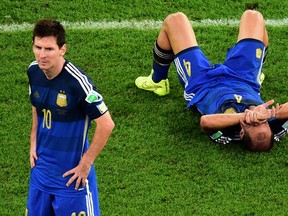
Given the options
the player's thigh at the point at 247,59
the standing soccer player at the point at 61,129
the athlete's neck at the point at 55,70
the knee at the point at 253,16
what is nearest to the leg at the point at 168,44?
the player's thigh at the point at 247,59

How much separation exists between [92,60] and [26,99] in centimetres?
99

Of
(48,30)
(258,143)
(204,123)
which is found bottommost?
(258,143)

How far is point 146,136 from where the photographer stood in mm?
8000

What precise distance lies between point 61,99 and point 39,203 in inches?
31.7

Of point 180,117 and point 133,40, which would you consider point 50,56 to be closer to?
point 180,117

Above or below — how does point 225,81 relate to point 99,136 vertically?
below

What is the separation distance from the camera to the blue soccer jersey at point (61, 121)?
222 inches

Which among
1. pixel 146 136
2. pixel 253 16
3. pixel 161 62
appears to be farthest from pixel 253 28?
pixel 146 136

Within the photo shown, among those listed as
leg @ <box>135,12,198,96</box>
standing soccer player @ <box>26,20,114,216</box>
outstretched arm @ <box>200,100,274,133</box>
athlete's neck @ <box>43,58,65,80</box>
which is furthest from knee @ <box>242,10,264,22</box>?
athlete's neck @ <box>43,58,65,80</box>

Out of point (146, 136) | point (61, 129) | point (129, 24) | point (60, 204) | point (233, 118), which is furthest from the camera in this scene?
point (129, 24)

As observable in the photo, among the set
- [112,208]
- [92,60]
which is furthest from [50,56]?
[92,60]

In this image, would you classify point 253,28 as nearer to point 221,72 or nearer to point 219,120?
point 221,72

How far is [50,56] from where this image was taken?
218 inches

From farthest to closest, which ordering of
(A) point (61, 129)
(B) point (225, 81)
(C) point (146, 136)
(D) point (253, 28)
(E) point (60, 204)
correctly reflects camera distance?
(D) point (253, 28)
(B) point (225, 81)
(C) point (146, 136)
(E) point (60, 204)
(A) point (61, 129)
